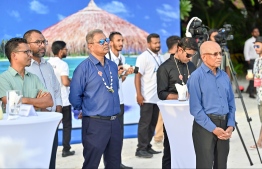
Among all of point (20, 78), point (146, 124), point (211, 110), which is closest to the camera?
point (20, 78)

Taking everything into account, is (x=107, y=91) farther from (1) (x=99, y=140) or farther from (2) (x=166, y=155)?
(2) (x=166, y=155)

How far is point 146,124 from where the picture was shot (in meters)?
8.09

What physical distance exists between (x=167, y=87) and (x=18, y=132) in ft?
7.72

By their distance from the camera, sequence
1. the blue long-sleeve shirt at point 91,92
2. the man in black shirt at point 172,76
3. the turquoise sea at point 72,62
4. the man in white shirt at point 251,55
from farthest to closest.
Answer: the man in white shirt at point 251,55
the turquoise sea at point 72,62
the man in black shirt at point 172,76
the blue long-sleeve shirt at point 91,92

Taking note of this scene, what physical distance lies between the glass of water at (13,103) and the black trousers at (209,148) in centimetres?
166

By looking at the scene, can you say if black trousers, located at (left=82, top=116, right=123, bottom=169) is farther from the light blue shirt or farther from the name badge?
the name badge

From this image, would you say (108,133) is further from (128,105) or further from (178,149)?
(128,105)

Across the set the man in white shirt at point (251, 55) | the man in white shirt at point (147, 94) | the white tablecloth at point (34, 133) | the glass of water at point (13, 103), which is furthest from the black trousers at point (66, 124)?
the man in white shirt at point (251, 55)

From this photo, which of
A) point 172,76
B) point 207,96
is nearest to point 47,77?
point 172,76

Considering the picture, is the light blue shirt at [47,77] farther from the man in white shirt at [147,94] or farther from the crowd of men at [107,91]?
the man in white shirt at [147,94]

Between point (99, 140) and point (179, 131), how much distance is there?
3.11 ft

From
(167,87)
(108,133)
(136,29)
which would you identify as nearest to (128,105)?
(136,29)

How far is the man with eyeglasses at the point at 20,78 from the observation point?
4695mm

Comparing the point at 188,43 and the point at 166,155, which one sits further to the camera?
the point at 166,155
